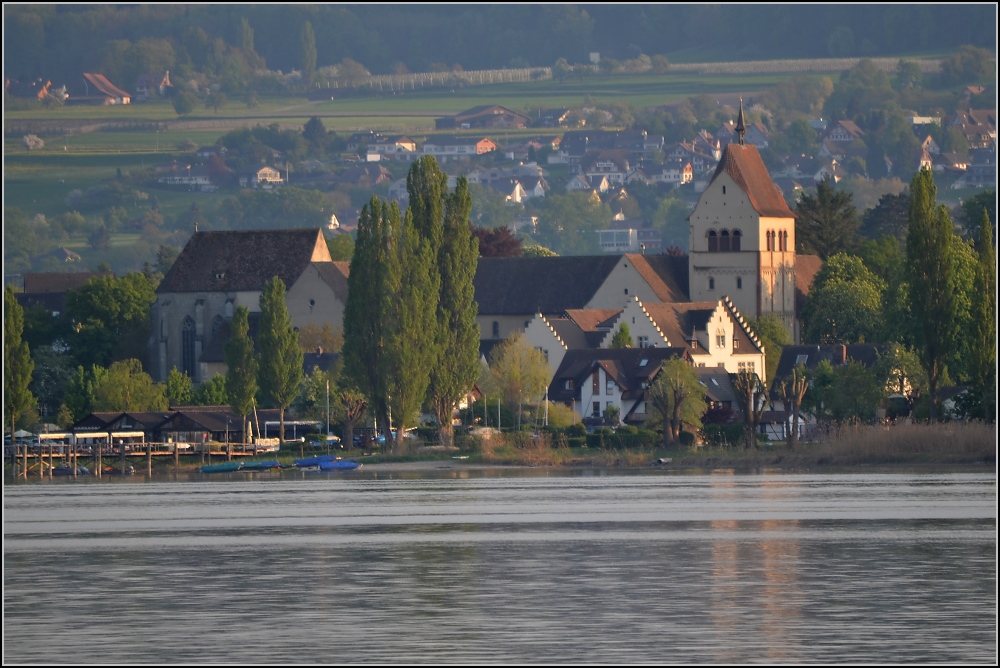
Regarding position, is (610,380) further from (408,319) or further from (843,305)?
(843,305)

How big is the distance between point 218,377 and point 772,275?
37146mm

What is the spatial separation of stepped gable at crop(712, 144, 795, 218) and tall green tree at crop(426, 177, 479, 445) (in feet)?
117

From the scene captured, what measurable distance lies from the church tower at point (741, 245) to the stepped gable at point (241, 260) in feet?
78.8

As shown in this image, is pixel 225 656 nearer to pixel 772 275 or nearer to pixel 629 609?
pixel 629 609

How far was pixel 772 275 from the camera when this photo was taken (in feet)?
414

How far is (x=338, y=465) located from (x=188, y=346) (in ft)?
150

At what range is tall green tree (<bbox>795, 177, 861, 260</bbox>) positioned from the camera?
461ft

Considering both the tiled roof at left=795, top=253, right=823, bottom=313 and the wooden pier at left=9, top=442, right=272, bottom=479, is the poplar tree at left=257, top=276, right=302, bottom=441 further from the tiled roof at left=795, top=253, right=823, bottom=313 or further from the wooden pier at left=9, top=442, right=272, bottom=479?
the tiled roof at left=795, top=253, right=823, bottom=313

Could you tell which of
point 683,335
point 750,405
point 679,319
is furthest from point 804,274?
point 750,405

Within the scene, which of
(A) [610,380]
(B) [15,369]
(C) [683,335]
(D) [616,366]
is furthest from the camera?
(C) [683,335]

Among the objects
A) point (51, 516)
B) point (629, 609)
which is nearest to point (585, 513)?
point (51, 516)

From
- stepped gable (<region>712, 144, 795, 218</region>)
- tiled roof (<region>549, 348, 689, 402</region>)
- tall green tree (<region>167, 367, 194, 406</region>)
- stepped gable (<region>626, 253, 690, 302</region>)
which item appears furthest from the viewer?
stepped gable (<region>712, 144, 795, 218</region>)

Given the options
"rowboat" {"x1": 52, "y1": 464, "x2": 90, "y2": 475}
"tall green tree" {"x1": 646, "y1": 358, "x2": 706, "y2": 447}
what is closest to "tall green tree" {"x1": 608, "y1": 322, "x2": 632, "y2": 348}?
"tall green tree" {"x1": 646, "y1": 358, "x2": 706, "y2": 447}

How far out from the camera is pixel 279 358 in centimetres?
9581
